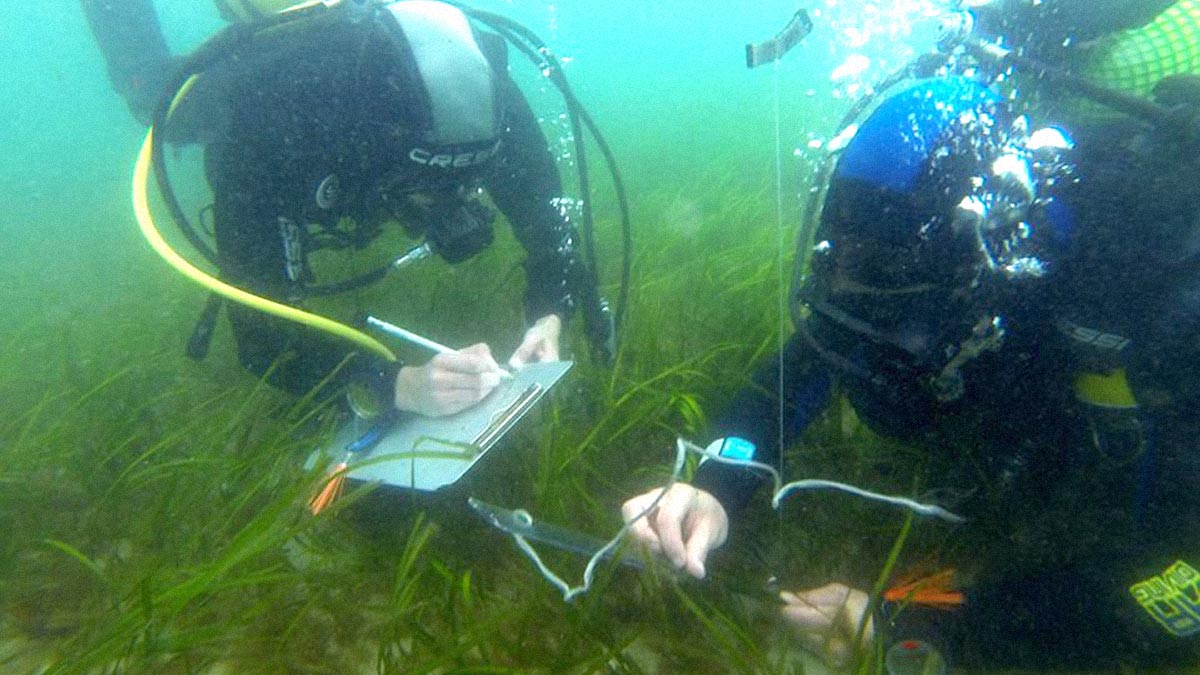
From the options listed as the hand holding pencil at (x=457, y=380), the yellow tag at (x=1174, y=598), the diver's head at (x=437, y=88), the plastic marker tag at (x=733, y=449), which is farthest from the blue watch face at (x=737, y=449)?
the diver's head at (x=437, y=88)

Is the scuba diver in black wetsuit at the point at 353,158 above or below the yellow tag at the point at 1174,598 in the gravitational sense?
above

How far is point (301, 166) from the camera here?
252 centimetres

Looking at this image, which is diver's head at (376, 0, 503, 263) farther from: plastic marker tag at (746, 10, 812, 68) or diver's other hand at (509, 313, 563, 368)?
plastic marker tag at (746, 10, 812, 68)

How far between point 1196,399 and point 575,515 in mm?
1794

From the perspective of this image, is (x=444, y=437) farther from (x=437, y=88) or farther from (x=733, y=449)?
(x=437, y=88)

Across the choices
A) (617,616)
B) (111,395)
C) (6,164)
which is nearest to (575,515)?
(617,616)

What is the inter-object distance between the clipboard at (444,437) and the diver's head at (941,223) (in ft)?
3.50

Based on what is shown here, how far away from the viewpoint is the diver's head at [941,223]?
5.04ft

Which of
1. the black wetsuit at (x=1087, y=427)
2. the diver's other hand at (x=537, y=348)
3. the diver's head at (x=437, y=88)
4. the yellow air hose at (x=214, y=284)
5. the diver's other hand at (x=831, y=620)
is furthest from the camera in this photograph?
the diver's other hand at (x=537, y=348)

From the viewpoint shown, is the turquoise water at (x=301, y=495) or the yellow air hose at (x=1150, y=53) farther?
the turquoise water at (x=301, y=495)

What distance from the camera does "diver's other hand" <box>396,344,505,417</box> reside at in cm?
245

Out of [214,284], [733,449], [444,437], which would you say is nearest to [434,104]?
[214,284]

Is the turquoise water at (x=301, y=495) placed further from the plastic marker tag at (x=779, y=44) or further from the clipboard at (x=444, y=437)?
the clipboard at (x=444, y=437)

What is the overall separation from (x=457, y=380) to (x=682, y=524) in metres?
1.01
